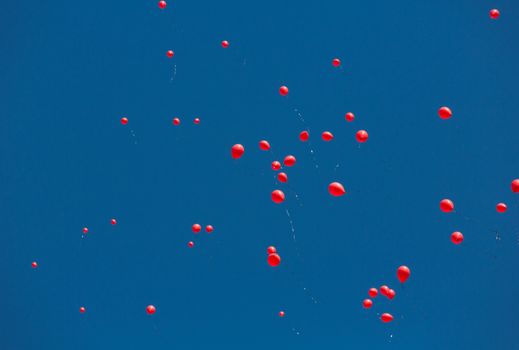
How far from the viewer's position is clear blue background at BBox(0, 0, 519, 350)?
3.96m

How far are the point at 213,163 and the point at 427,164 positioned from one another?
1.57 meters

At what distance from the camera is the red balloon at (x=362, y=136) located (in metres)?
3.80

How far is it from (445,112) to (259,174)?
1.38m

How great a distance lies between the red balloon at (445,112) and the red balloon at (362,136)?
1.69 ft

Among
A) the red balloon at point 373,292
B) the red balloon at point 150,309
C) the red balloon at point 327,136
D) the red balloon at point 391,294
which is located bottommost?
the red balloon at point 150,309

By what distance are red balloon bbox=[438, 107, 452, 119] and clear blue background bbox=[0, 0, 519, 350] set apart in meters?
0.13

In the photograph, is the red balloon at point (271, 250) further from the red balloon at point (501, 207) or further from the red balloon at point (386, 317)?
the red balloon at point (501, 207)

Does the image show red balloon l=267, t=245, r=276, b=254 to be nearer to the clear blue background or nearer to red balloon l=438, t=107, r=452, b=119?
the clear blue background

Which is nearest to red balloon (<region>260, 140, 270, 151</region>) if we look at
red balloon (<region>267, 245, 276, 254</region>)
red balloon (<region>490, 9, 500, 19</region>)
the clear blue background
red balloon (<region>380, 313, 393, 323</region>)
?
the clear blue background

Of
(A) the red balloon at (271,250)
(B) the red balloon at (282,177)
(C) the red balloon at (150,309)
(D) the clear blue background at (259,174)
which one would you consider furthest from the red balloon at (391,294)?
(C) the red balloon at (150,309)

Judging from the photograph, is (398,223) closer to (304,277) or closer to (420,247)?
(420,247)

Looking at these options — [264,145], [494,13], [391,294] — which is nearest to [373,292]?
[391,294]

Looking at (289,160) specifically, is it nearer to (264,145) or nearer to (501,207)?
(264,145)

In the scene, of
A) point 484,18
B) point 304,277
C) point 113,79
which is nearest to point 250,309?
point 304,277
